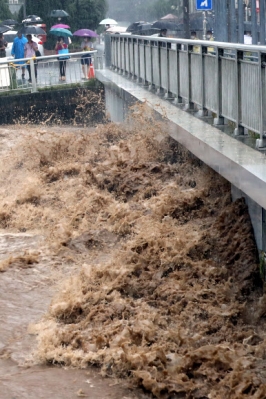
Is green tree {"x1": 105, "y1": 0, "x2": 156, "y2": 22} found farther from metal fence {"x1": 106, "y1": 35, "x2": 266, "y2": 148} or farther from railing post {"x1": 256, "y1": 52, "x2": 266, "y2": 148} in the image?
railing post {"x1": 256, "y1": 52, "x2": 266, "y2": 148}

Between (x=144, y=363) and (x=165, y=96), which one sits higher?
(x=165, y=96)

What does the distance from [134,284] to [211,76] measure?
3362 mm

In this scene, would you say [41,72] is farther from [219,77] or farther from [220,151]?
[220,151]

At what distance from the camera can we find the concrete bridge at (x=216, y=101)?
862 centimetres

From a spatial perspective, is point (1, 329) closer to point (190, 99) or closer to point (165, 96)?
point (190, 99)

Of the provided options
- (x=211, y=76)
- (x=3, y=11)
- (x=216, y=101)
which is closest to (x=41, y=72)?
(x=211, y=76)

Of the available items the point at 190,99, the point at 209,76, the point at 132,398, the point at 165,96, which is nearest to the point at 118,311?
the point at 132,398

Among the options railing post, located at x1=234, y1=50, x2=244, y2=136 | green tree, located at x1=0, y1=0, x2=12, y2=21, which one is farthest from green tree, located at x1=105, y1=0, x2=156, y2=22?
railing post, located at x1=234, y1=50, x2=244, y2=136

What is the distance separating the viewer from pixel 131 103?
53.4ft

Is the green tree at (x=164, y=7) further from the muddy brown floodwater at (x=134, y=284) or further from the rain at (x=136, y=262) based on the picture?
the muddy brown floodwater at (x=134, y=284)

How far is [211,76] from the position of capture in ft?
→ 37.6

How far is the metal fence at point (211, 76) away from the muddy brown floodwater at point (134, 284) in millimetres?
811

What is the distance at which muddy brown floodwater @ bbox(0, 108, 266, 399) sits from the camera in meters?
7.22

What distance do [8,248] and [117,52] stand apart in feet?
41.5
